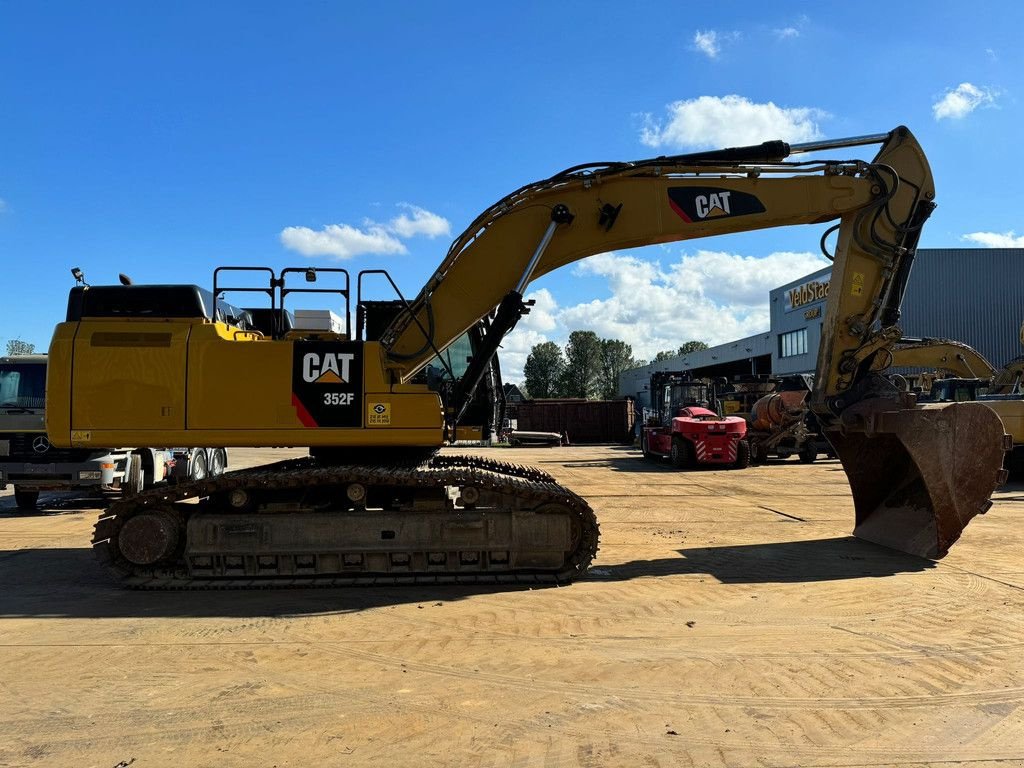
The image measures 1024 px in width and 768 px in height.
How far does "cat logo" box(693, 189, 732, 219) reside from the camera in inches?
297

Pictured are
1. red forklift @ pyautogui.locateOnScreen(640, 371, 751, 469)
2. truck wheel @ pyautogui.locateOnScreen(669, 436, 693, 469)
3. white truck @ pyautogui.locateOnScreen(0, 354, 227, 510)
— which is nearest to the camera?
white truck @ pyautogui.locateOnScreen(0, 354, 227, 510)

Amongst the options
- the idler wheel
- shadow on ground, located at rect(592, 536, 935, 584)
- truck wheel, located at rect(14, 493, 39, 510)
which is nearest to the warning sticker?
the idler wheel

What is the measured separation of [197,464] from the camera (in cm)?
1282

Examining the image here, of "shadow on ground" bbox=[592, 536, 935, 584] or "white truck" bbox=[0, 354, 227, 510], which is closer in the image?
"shadow on ground" bbox=[592, 536, 935, 584]

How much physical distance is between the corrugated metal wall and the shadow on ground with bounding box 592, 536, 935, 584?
33.8 metres

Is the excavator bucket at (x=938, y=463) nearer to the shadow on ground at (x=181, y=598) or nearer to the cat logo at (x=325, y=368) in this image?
the shadow on ground at (x=181, y=598)

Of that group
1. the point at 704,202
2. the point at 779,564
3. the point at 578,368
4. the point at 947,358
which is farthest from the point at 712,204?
the point at 578,368

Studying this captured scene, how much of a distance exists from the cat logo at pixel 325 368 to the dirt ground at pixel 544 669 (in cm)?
202

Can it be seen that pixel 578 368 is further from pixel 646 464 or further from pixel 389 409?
pixel 389 409

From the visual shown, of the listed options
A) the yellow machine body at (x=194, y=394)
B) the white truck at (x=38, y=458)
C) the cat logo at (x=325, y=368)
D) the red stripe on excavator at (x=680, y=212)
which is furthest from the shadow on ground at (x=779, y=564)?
the white truck at (x=38, y=458)

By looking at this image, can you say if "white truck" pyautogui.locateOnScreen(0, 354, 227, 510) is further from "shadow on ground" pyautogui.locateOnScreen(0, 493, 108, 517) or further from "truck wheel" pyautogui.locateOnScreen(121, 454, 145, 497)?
"shadow on ground" pyautogui.locateOnScreen(0, 493, 108, 517)

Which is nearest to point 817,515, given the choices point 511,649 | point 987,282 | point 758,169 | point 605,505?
point 605,505

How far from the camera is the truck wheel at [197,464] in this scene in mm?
12417

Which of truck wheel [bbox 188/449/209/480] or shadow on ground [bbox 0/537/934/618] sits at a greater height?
truck wheel [bbox 188/449/209/480]
